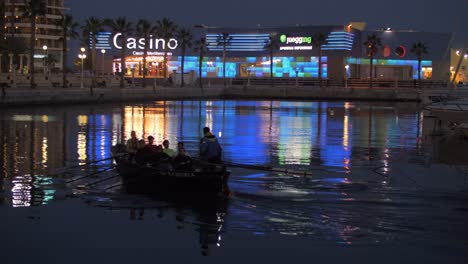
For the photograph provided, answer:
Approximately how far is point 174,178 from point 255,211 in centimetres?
267

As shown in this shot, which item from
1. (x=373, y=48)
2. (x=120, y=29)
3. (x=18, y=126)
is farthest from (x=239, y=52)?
(x=18, y=126)

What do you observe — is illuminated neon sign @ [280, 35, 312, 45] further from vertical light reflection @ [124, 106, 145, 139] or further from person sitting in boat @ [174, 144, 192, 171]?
person sitting in boat @ [174, 144, 192, 171]

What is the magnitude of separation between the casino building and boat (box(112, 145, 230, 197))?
114 meters

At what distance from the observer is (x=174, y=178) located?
21.3 m

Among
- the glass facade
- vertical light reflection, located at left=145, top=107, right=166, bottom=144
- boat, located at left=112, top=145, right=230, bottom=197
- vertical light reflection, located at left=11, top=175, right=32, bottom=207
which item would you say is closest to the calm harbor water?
vertical light reflection, located at left=11, top=175, right=32, bottom=207

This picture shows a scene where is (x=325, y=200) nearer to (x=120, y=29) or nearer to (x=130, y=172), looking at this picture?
(x=130, y=172)

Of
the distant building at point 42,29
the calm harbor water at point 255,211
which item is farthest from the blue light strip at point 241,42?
the calm harbor water at point 255,211

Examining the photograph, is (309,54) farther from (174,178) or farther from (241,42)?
(174,178)

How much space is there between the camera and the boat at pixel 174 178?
2070cm

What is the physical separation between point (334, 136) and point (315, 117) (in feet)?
67.2

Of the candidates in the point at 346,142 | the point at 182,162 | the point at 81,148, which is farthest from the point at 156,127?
the point at 182,162

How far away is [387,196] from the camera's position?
22.7 m

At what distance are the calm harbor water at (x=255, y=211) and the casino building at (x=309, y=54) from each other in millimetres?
100731

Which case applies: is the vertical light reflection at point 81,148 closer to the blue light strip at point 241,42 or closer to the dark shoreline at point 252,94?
the dark shoreline at point 252,94
